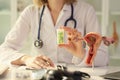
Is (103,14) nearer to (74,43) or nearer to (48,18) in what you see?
(48,18)

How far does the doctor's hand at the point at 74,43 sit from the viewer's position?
54.2 inches

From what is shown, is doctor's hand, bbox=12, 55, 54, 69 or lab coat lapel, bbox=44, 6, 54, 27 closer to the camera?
doctor's hand, bbox=12, 55, 54, 69

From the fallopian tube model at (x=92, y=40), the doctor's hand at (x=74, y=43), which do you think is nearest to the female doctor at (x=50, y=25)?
the doctor's hand at (x=74, y=43)

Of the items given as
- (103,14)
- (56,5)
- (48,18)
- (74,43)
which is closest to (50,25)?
(48,18)

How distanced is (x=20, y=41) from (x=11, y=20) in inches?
39.0

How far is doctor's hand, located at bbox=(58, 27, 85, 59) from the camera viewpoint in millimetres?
1378

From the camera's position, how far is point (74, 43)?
146 centimetres

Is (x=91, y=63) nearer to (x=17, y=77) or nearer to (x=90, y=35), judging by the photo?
(x=90, y=35)

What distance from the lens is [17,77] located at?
1206 mm

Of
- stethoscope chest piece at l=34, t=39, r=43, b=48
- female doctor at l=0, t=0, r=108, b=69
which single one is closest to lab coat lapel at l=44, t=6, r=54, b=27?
female doctor at l=0, t=0, r=108, b=69

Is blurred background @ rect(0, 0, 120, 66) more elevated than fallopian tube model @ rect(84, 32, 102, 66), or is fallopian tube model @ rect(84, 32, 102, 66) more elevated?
blurred background @ rect(0, 0, 120, 66)

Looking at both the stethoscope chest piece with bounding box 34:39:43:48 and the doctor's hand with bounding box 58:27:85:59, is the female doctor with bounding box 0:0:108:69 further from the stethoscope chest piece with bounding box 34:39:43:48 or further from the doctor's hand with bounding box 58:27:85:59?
the doctor's hand with bounding box 58:27:85:59

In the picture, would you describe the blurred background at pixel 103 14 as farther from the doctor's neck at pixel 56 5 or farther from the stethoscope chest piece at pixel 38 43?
the stethoscope chest piece at pixel 38 43

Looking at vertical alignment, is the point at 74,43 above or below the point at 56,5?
below
